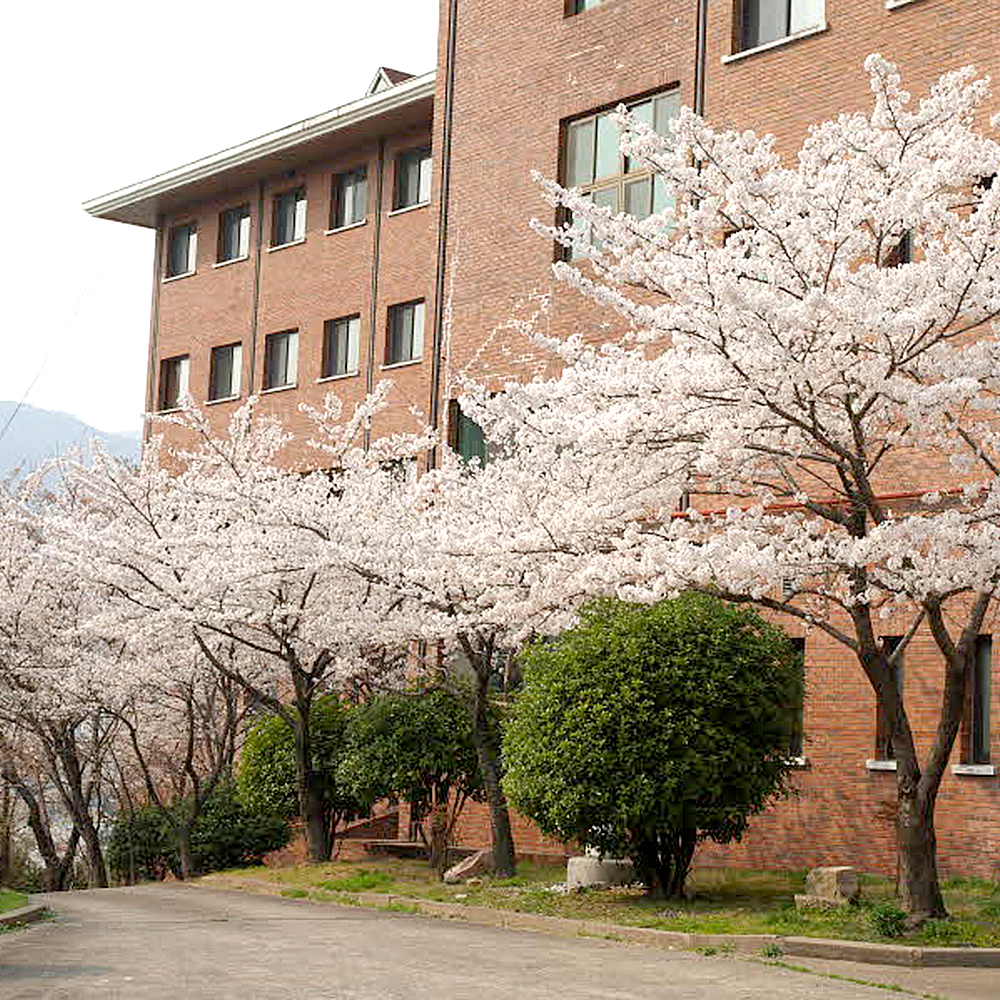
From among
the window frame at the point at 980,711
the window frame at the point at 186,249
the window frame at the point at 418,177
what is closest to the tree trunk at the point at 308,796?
the window frame at the point at 980,711

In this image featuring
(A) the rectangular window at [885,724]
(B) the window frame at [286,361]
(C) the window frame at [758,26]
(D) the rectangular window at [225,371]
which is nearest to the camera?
(A) the rectangular window at [885,724]

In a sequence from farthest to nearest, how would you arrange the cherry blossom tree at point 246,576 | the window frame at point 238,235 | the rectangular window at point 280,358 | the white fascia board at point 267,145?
the window frame at point 238,235 < the rectangular window at point 280,358 < the white fascia board at point 267,145 < the cherry blossom tree at point 246,576

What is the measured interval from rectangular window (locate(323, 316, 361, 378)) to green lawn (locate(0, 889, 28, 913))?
661 inches

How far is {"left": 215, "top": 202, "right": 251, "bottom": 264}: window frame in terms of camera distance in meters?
40.2

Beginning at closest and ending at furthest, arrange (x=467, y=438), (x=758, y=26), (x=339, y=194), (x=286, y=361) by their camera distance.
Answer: (x=758, y=26) < (x=467, y=438) < (x=339, y=194) < (x=286, y=361)

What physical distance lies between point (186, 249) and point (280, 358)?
5156 mm

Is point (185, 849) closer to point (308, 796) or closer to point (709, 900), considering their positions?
point (308, 796)

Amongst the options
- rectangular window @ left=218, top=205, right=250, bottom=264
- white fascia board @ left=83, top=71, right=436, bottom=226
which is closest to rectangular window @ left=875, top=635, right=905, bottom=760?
white fascia board @ left=83, top=71, right=436, bottom=226

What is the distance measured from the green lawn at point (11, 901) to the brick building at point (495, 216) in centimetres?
767

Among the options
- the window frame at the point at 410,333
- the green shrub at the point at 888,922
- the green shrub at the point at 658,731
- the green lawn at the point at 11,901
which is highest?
the window frame at the point at 410,333

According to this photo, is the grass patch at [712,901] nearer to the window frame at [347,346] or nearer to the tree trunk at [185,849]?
the tree trunk at [185,849]

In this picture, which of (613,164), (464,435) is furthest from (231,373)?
(613,164)

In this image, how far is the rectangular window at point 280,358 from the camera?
38.6 metres

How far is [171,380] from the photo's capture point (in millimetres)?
42062
